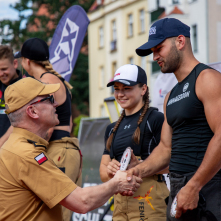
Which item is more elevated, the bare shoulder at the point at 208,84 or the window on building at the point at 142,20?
the window on building at the point at 142,20

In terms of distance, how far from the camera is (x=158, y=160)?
385cm

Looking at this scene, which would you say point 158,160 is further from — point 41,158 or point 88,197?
point 41,158

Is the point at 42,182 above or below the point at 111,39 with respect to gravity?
below

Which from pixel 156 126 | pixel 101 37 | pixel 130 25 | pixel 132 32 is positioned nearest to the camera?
pixel 156 126

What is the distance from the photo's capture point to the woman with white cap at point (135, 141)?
3.96 m

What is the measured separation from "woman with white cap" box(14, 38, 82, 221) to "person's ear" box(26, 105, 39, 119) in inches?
43.9

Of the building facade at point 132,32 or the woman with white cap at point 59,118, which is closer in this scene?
the woman with white cap at point 59,118

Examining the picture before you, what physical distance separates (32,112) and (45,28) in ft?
117

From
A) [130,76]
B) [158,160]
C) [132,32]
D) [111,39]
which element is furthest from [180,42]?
[111,39]

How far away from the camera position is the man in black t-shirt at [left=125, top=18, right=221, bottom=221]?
3098 millimetres

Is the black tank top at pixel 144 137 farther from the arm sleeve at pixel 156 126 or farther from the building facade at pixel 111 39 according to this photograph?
the building facade at pixel 111 39

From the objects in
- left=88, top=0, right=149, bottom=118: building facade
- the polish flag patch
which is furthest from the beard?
left=88, top=0, right=149, bottom=118: building facade

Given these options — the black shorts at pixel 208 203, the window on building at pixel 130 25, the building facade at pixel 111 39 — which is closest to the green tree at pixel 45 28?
the building facade at pixel 111 39

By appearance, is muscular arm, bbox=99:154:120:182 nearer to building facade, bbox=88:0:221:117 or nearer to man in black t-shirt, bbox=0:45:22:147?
man in black t-shirt, bbox=0:45:22:147
